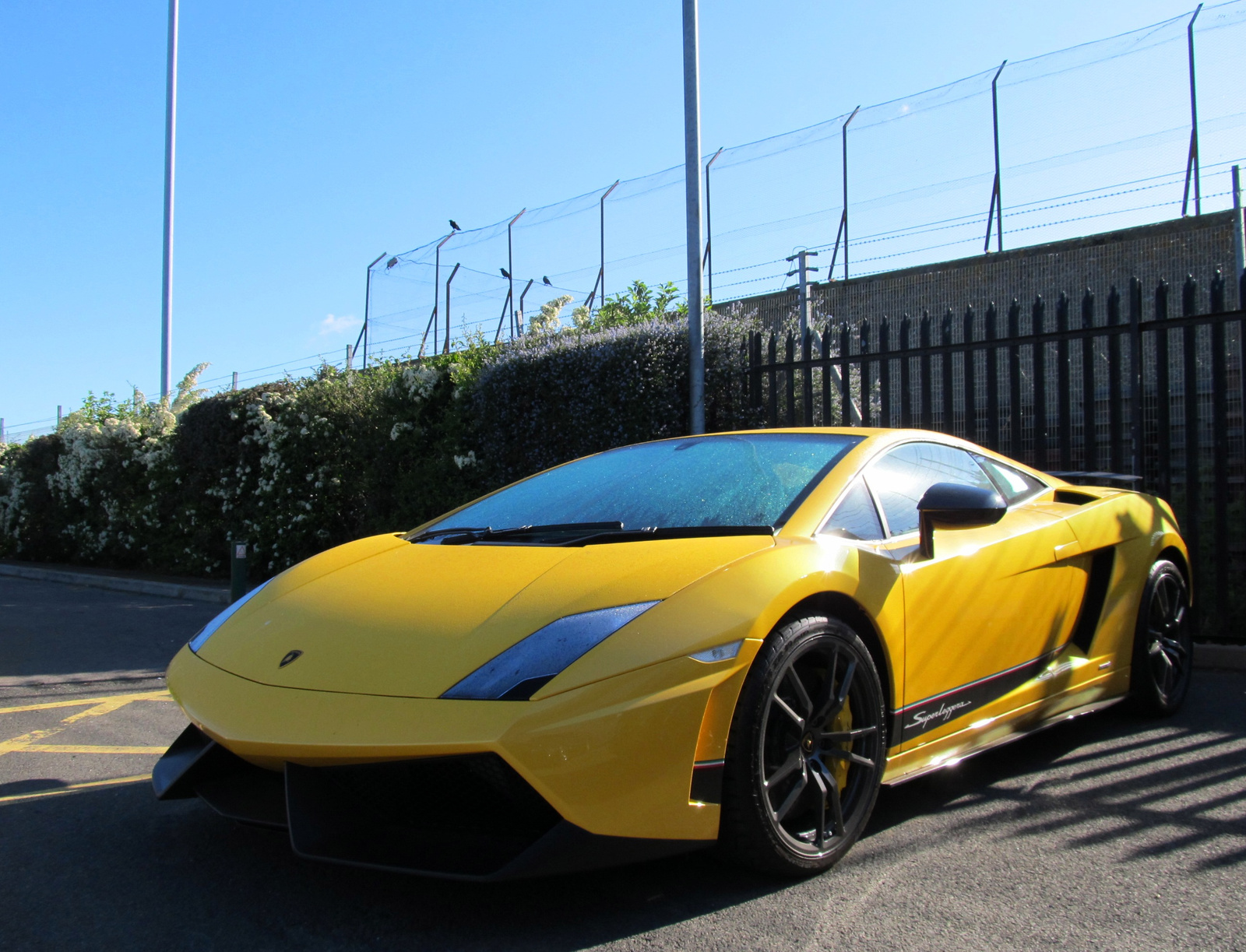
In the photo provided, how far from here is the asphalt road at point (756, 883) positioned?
2219 millimetres

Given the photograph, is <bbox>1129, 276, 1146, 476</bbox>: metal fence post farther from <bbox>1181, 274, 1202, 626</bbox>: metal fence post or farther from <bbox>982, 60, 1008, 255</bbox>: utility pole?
<bbox>982, 60, 1008, 255</bbox>: utility pole

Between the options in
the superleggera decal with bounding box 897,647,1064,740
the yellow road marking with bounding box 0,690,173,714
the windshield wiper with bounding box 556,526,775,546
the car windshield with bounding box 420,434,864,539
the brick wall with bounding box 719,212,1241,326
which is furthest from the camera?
the brick wall with bounding box 719,212,1241,326

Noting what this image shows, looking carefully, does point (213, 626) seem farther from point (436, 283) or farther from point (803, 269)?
point (436, 283)

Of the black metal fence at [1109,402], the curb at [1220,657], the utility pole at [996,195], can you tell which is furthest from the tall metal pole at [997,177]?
the curb at [1220,657]

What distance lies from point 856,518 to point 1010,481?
1143 mm

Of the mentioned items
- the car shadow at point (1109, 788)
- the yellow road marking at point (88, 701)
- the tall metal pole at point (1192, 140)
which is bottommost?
the yellow road marking at point (88, 701)

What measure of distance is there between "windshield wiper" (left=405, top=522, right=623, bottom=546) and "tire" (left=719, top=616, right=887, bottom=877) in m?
0.70

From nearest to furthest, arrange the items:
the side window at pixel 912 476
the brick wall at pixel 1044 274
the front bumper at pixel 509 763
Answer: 1. the front bumper at pixel 509 763
2. the side window at pixel 912 476
3. the brick wall at pixel 1044 274

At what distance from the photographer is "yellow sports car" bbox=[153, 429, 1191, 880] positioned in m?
2.14

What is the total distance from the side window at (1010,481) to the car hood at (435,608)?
1.48 m

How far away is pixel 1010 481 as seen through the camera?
3770 mm

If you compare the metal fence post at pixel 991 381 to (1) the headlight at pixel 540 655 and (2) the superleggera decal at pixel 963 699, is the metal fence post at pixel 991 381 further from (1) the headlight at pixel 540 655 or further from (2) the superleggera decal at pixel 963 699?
(1) the headlight at pixel 540 655

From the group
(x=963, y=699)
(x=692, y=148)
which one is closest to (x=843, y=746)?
(x=963, y=699)

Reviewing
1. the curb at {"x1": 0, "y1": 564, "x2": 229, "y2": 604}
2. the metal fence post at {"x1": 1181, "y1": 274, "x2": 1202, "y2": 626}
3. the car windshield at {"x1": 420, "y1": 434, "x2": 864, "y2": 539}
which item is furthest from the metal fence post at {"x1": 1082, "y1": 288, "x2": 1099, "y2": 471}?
the curb at {"x1": 0, "y1": 564, "x2": 229, "y2": 604}
